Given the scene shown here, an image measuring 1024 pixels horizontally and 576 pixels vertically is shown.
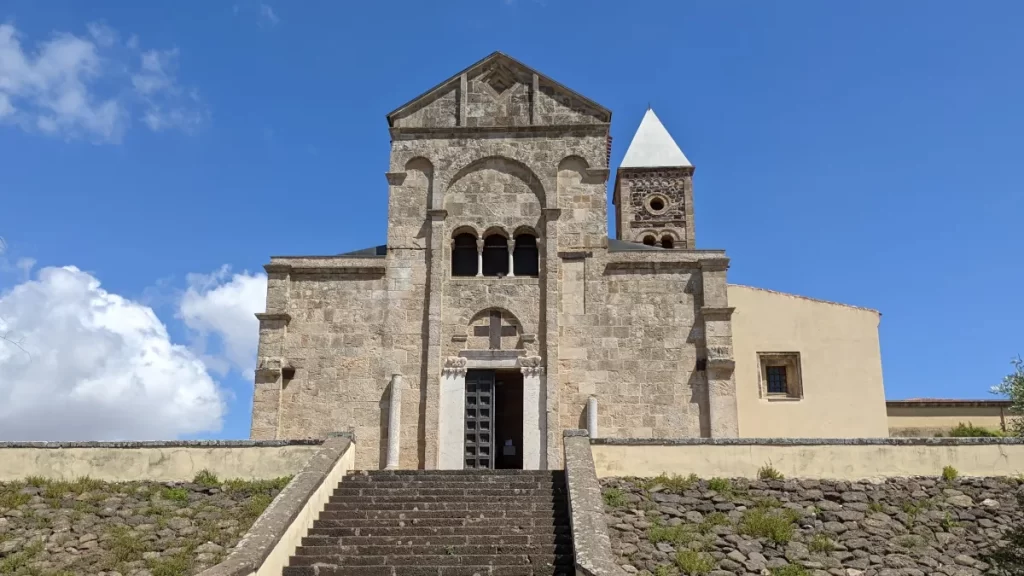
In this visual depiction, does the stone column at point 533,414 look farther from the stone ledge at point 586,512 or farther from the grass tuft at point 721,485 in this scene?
the grass tuft at point 721,485

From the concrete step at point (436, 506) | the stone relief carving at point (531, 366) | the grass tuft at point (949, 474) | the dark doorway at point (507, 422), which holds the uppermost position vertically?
the stone relief carving at point (531, 366)

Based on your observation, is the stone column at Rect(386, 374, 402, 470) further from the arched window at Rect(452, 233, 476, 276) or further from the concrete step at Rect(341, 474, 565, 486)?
the concrete step at Rect(341, 474, 565, 486)

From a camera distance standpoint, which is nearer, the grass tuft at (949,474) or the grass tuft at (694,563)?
the grass tuft at (694,563)

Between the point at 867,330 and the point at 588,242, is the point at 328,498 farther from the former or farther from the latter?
the point at 867,330

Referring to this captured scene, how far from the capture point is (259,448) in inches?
675

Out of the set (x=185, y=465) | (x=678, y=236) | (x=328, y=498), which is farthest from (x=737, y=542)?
(x=678, y=236)

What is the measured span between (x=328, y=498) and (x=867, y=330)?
16.2 m

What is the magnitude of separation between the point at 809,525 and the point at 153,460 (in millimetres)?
11461

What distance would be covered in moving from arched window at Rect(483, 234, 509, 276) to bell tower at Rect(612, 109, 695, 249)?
2134 centimetres

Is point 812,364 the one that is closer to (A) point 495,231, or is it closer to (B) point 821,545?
(A) point 495,231

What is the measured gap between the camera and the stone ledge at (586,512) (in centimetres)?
1210

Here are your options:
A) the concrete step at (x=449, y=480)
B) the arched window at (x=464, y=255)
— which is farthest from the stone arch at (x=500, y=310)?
the concrete step at (x=449, y=480)

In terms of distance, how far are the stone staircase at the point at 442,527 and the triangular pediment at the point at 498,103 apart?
10.0 meters

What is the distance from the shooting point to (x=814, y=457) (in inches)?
650
